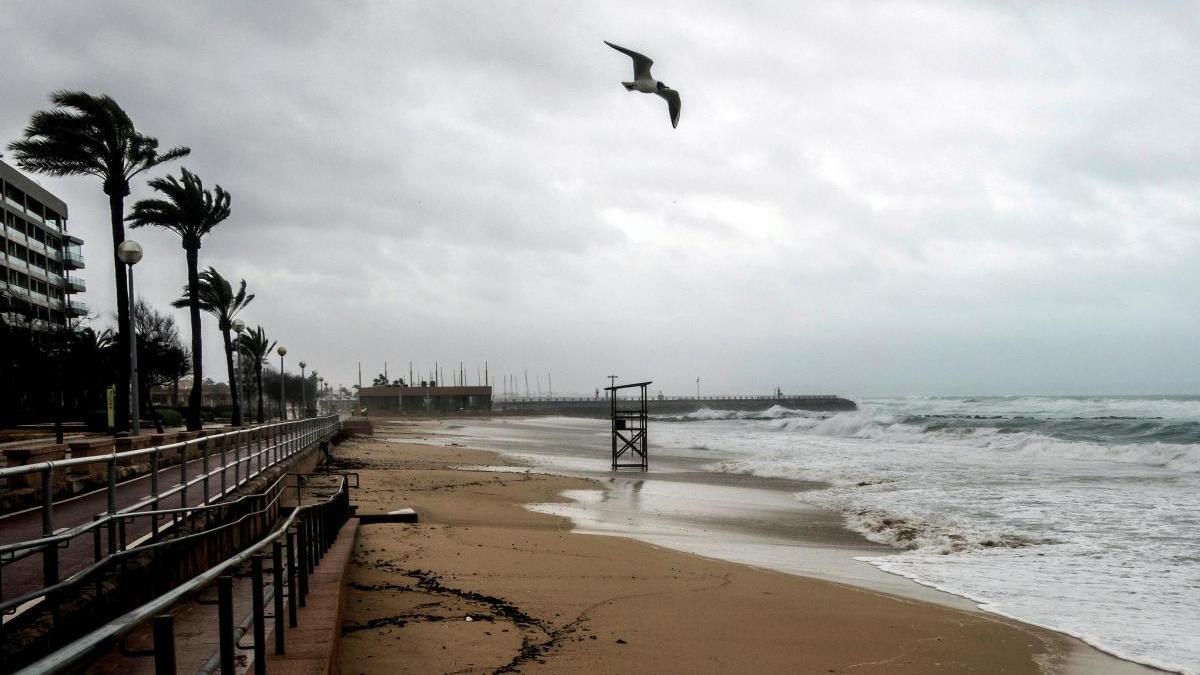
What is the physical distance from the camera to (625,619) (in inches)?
324

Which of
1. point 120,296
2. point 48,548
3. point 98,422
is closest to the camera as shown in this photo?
point 48,548

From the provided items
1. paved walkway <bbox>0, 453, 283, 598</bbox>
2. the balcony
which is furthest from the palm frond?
the balcony

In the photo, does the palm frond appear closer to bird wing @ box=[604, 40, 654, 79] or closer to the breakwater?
bird wing @ box=[604, 40, 654, 79]

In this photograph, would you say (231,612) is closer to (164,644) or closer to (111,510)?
(164,644)

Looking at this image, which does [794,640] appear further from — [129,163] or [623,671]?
[129,163]

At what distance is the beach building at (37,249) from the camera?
222 ft

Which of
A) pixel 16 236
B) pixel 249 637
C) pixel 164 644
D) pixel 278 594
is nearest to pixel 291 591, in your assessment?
pixel 278 594

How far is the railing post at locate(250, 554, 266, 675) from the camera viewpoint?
3.84 m

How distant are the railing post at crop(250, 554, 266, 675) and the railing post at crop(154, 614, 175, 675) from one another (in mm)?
1525

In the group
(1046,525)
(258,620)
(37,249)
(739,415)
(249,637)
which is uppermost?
(37,249)

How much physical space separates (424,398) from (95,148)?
324 feet

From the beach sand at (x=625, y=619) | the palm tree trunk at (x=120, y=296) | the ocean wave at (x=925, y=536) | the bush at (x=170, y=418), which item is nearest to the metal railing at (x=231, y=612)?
the beach sand at (x=625, y=619)

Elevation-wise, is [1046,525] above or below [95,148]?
below

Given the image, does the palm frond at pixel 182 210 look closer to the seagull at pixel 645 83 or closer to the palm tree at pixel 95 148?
the palm tree at pixel 95 148
